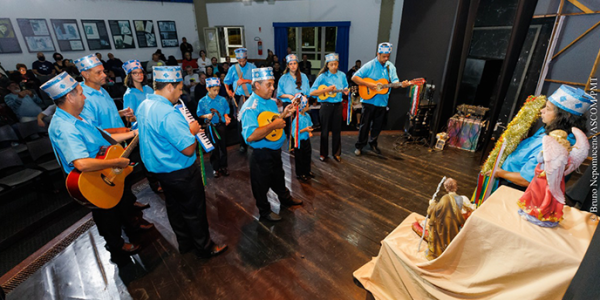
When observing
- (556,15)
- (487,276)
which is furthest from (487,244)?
(556,15)

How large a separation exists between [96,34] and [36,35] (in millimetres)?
1628

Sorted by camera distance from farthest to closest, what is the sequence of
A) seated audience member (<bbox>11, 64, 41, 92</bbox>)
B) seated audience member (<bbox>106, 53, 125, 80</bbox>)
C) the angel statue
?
1. seated audience member (<bbox>106, 53, 125, 80</bbox>)
2. seated audience member (<bbox>11, 64, 41, 92</bbox>)
3. the angel statue

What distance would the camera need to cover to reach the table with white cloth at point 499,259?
1398mm

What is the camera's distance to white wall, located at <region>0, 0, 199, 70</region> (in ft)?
25.0

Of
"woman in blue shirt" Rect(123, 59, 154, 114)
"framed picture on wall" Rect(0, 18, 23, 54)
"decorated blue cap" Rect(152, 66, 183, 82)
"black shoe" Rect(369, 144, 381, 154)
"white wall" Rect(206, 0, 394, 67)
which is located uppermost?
"white wall" Rect(206, 0, 394, 67)

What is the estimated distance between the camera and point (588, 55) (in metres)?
4.18

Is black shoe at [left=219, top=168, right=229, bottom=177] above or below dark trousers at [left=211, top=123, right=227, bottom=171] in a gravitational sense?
below

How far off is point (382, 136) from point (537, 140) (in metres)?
3.80

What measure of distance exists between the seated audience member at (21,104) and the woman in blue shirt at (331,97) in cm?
561

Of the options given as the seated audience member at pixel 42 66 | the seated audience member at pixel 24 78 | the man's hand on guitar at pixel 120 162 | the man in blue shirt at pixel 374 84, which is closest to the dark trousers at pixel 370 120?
the man in blue shirt at pixel 374 84


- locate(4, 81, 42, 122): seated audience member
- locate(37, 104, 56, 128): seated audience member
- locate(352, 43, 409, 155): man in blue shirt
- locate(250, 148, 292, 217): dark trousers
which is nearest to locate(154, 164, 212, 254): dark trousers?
locate(250, 148, 292, 217): dark trousers

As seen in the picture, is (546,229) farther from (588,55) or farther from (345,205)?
(588,55)

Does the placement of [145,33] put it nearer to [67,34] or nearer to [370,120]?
[67,34]

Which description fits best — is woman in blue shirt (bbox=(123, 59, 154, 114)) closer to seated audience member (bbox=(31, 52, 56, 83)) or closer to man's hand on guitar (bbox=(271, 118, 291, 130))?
man's hand on guitar (bbox=(271, 118, 291, 130))
